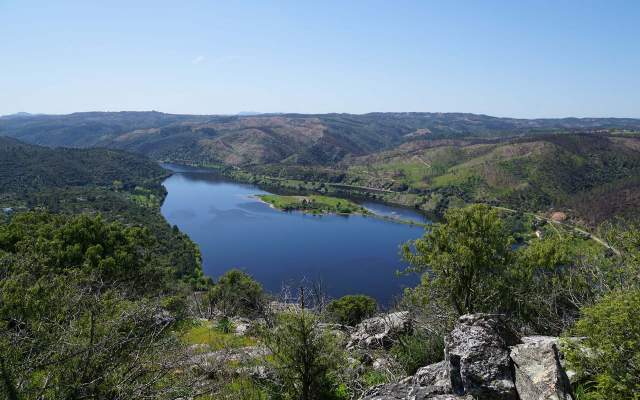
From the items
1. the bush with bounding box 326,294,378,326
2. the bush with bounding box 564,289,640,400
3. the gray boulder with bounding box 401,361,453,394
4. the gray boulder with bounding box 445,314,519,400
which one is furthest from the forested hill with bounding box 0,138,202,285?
the bush with bounding box 564,289,640,400

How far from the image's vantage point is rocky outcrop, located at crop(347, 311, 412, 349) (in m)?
20.0

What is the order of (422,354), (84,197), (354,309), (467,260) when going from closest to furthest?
(422,354), (467,260), (354,309), (84,197)

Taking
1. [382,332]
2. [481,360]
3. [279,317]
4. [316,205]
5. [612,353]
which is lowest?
[316,205]

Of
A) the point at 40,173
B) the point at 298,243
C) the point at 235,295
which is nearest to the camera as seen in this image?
the point at 235,295

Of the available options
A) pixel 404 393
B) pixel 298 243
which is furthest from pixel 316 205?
pixel 404 393

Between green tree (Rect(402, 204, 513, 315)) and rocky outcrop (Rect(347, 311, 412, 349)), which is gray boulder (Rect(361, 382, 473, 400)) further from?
green tree (Rect(402, 204, 513, 315))

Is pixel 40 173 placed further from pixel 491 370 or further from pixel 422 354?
pixel 491 370

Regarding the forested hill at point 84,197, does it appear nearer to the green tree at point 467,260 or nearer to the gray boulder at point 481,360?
the green tree at point 467,260

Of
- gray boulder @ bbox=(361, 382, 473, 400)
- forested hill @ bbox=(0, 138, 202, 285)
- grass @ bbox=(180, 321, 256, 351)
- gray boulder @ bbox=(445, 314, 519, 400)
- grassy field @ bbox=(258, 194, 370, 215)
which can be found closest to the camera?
gray boulder @ bbox=(445, 314, 519, 400)

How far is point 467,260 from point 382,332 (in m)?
5.85

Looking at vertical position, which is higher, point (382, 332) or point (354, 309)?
point (382, 332)

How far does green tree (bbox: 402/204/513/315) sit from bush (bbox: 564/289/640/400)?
11.0 m

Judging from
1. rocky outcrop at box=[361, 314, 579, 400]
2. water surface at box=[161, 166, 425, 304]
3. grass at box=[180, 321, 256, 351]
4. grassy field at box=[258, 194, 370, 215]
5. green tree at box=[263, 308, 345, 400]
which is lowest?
water surface at box=[161, 166, 425, 304]

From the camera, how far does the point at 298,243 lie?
12281cm
